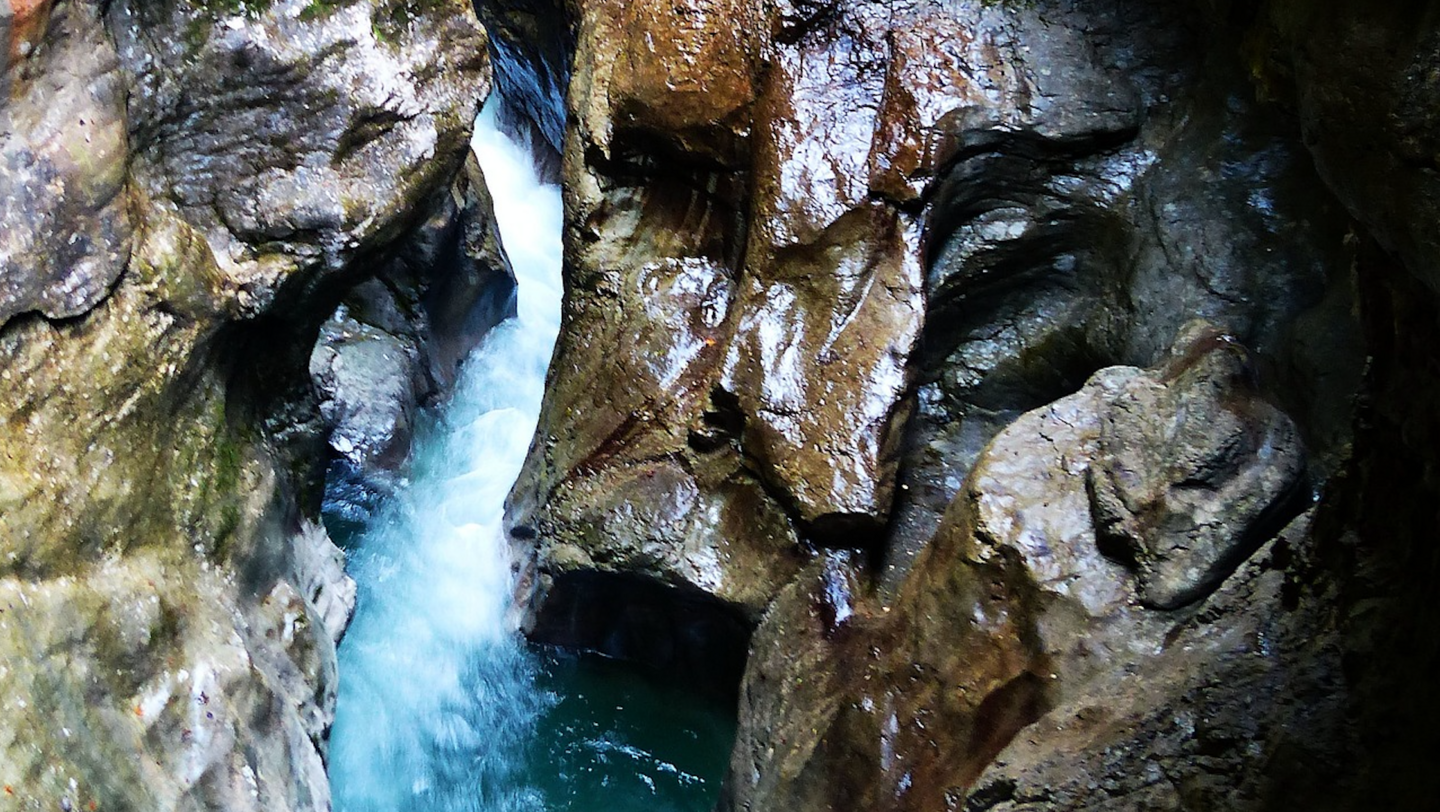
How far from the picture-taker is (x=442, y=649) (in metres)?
6.05

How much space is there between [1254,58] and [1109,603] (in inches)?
101

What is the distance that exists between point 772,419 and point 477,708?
2.65 meters

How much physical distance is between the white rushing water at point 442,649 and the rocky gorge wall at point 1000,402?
2.00ft

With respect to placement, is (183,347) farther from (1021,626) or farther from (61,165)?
(1021,626)

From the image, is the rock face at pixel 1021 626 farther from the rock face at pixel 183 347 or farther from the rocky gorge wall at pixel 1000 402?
the rock face at pixel 183 347

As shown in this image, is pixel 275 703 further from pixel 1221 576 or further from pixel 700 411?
pixel 1221 576

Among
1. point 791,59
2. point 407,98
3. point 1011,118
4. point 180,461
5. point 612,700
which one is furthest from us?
point 612,700

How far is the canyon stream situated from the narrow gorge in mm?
28

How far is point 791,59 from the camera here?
211 inches

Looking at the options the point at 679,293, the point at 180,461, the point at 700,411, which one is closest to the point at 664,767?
the point at 700,411

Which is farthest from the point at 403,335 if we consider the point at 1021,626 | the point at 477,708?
the point at 1021,626

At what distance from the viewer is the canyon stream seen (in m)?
5.38

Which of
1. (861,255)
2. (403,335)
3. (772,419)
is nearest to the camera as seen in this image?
(772,419)

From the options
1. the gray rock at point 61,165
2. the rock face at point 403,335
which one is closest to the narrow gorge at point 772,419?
the gray rock at point 61,165
